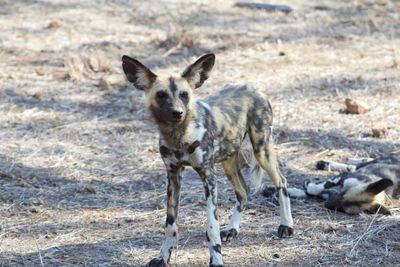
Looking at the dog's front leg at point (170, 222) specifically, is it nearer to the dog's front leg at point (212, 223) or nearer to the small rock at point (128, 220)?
the dog's front leg at point (212, 223)

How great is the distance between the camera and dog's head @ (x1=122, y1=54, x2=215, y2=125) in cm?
475

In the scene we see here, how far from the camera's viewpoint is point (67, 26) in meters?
11.5

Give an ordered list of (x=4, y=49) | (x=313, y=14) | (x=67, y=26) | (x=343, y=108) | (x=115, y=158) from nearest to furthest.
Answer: (x=115, y=158) → (x=343, y=108) → (x=4, y=49) → (x=67, y=26) → (x=313, y=14)

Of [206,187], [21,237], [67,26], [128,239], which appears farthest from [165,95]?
[67,26]

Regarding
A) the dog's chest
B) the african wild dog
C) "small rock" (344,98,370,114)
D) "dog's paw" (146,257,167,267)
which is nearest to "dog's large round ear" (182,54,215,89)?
the dog's chest

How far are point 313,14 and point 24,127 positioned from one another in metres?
6.05

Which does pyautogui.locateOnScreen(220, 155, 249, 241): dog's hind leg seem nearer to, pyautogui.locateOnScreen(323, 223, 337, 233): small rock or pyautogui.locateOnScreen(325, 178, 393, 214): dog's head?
pyautogui.locateOnScreen(323, 223, 337, 233): small rock

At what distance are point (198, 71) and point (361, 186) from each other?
1834mm

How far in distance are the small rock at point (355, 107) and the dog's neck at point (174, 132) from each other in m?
3.75

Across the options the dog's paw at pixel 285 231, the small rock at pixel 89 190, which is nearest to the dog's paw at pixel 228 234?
the dog's paw at pixel 285 231

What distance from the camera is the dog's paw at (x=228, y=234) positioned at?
5.47 meters

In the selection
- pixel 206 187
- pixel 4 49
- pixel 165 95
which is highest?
pixel 165 95

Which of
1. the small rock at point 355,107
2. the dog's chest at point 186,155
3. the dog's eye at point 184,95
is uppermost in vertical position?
the dog's eye at point 184,95

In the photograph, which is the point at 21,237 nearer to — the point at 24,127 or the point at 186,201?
the point at 186,201
